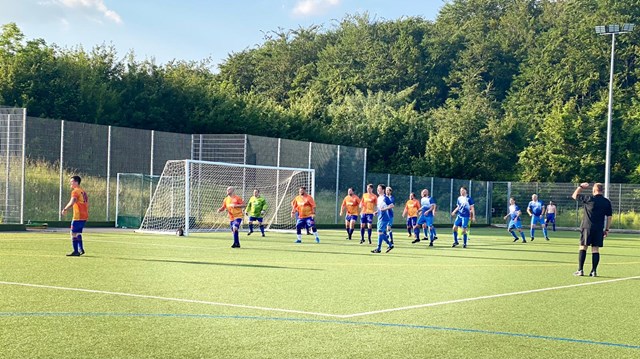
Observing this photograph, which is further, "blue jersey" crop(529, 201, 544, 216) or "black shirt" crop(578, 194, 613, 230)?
"blue jersey" crop(529, 201, 544, 216)

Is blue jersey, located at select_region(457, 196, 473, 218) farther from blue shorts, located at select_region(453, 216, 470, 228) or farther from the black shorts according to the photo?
the black shorts

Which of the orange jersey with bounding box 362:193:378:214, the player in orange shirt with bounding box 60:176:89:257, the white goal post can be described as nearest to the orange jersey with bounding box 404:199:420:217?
the orange jersey with bounding box 362:193:378:214

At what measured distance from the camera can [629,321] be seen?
10.3 meters

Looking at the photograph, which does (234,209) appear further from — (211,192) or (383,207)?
(211,192)

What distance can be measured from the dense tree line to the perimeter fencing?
497 inches

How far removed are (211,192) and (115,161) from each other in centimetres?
414

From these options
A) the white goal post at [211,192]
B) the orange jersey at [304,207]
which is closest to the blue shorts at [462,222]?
the orange jersey at [304,207]

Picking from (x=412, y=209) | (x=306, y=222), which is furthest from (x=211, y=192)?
(x=412, y=209)

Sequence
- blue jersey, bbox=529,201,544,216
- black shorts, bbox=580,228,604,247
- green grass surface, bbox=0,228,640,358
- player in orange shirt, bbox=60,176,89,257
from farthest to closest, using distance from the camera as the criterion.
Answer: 1. blue jersey, bbox=529,201,544,216
2. player in orange shirt, bbox=60,176,89,257
3. black shorts, bbox=580,228,604,247
4. green grass surface, bbox=0,228,640,358

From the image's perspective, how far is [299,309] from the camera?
1048cm

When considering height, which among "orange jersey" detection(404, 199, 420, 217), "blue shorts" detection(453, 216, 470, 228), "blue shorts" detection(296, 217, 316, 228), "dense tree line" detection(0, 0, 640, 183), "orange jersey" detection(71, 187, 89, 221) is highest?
"dense tree line" detection(0, 0, 640, 183)

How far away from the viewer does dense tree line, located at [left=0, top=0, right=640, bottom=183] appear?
51.9 m

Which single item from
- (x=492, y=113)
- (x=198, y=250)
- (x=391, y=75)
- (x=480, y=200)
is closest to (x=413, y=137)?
(x=480, y=200)

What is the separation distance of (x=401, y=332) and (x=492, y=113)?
70.2 meters
